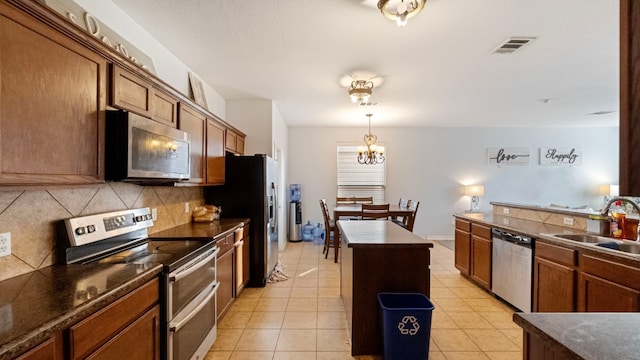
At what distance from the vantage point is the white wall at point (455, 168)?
6.95m

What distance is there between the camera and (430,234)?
22.9ft

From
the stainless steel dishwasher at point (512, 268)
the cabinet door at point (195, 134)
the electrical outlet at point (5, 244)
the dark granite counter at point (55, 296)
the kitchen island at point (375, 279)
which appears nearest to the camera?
the dark granite counter at point (55, 296)

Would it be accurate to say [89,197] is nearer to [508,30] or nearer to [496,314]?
[508,30]

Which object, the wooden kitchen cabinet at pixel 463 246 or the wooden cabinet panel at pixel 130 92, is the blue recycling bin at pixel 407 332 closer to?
the wooden cabinet panel at pixel 130 92

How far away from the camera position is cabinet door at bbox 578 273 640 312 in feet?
6.23

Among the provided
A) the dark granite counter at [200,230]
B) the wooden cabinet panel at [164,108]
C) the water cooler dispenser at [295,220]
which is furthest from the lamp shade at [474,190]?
the wooden cabinet panel at [164,108]

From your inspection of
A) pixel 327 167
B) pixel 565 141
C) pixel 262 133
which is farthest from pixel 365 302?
pixel 565 141

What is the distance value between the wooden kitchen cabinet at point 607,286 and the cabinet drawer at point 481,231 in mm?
1217

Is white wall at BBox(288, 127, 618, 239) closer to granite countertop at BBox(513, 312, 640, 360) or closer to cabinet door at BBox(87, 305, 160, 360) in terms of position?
cabinet door at BBox(87, 305, 160, 360)

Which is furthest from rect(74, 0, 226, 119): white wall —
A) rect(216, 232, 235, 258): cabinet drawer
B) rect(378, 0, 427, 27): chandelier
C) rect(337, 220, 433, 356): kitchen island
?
rect(337, 220, 433, 356): kitchen island

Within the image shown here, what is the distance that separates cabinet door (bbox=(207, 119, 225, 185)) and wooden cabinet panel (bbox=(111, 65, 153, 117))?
3.72ft

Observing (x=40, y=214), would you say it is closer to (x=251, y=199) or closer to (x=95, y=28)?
(x=95, y=28)

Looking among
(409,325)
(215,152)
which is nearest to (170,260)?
(409,325)

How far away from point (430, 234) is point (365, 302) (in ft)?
17.2
